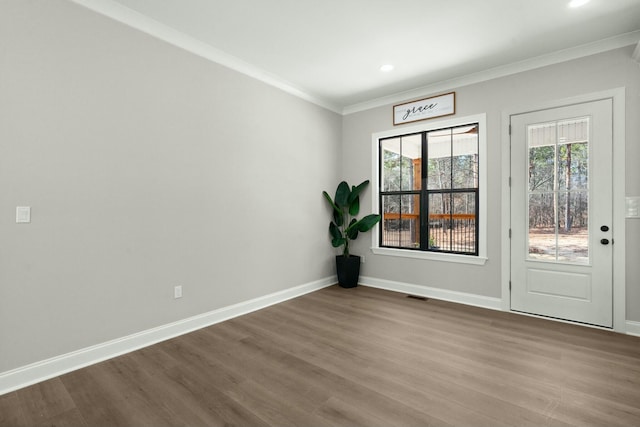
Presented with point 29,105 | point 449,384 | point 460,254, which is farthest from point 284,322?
point 29,105

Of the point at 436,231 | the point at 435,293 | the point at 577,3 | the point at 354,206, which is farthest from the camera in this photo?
the point at 354,206

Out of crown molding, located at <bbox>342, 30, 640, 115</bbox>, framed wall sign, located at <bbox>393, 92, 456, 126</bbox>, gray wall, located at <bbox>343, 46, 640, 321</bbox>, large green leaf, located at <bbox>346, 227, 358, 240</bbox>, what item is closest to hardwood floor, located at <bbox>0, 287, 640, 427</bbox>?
gray wall, located at <bbox>343, 46, 640, 321</bbox>

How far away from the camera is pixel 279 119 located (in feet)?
13.4

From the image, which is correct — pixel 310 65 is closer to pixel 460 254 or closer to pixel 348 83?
pixel 348 83

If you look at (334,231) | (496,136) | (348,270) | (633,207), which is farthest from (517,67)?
(348,270)

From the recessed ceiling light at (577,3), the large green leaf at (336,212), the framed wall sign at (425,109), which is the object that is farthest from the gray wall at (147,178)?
the recessed ceiling light at (577,3)

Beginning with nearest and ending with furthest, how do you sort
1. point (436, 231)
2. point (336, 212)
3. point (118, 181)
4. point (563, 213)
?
point (118, 181), point (563, 213), point (436, 231), point (336, 212)

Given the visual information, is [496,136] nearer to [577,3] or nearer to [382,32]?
[577,3]

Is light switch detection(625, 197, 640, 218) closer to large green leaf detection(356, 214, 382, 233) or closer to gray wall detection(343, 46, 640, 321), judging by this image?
gray wall detection(343, 46, 640, 321)

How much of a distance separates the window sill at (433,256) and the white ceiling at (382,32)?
7.27ft

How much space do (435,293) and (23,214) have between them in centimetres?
423

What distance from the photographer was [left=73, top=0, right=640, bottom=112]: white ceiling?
258 cm

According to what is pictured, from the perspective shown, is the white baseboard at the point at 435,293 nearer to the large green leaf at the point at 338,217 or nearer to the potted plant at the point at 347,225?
the potted plant at the point at 347,225

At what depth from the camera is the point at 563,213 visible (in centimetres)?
331
